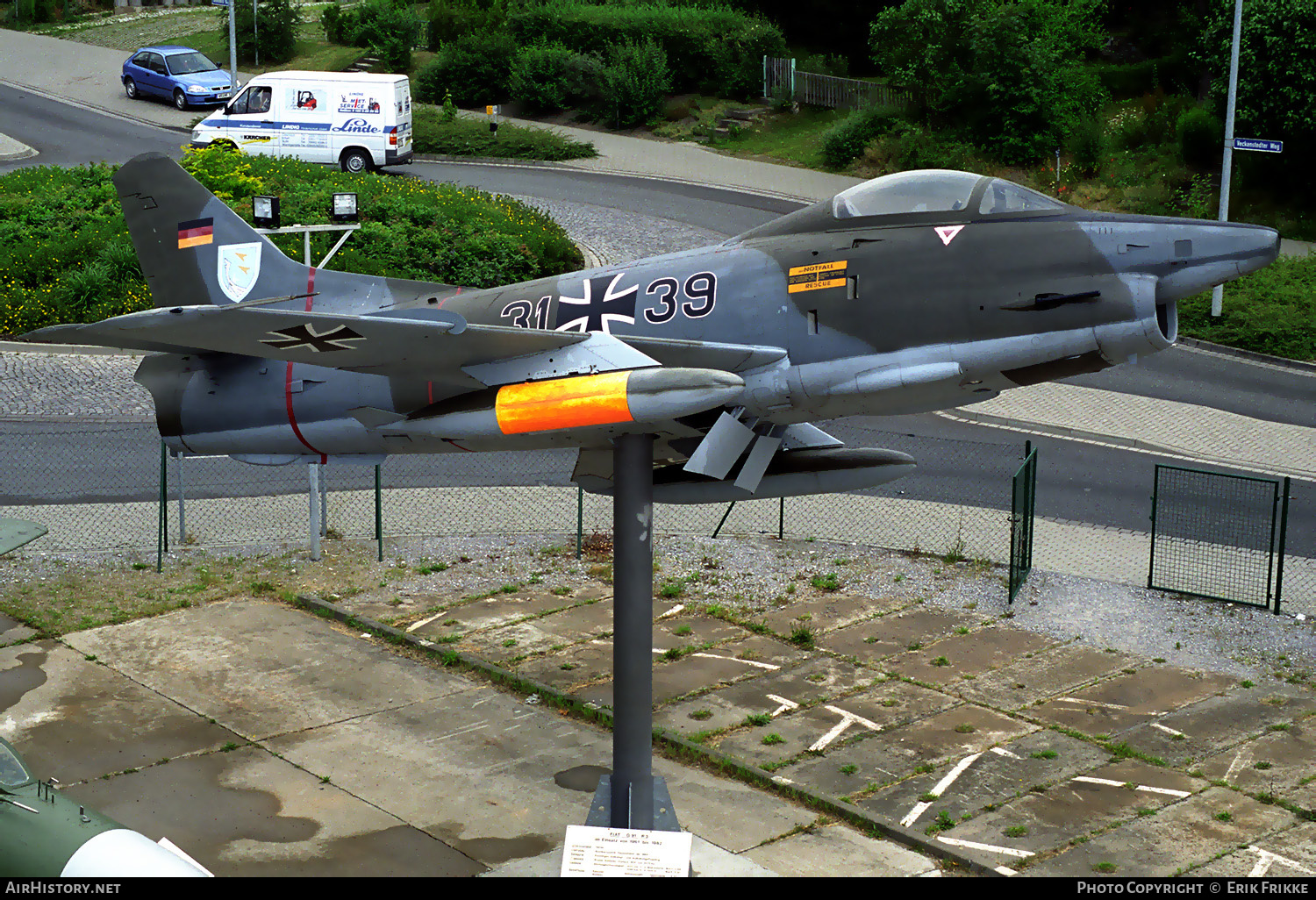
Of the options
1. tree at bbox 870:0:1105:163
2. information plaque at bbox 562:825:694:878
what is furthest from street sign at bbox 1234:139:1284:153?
information plaque at bbox 562:825:694:878

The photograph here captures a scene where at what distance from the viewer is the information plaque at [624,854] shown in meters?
11.5

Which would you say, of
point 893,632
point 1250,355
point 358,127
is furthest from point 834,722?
point 358,127

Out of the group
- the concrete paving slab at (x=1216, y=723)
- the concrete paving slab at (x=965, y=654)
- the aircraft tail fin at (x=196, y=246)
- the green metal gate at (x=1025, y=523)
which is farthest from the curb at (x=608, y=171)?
the aircraft tail fin at (x=196, y=246)

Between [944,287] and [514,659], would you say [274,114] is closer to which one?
[514,659]

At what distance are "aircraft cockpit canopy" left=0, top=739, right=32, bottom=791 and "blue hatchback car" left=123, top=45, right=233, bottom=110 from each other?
43809mm

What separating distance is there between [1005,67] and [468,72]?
22769mm

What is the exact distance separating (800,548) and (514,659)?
5.61 metres

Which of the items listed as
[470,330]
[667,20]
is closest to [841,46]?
[667,20]

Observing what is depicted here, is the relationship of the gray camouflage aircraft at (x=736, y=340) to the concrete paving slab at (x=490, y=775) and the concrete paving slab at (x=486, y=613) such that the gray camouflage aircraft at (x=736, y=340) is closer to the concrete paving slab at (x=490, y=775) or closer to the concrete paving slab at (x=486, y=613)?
the concrete paving slab at (x=490, y=775)

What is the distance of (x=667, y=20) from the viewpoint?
182 feet

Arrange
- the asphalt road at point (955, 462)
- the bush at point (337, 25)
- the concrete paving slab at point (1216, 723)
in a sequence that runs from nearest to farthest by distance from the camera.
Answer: the concrete paving slab at point (1216, 723)
the asphalt road at point (955, 462)
the bush at point (337, 25)

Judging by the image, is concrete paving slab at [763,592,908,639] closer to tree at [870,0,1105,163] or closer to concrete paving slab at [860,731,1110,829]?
concrete paving slab at [860,731,1110,829]

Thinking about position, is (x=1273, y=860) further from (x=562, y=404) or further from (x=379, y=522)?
(x=379, y=522)

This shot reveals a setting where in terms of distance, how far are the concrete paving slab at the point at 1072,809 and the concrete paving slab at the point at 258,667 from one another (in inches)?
268
